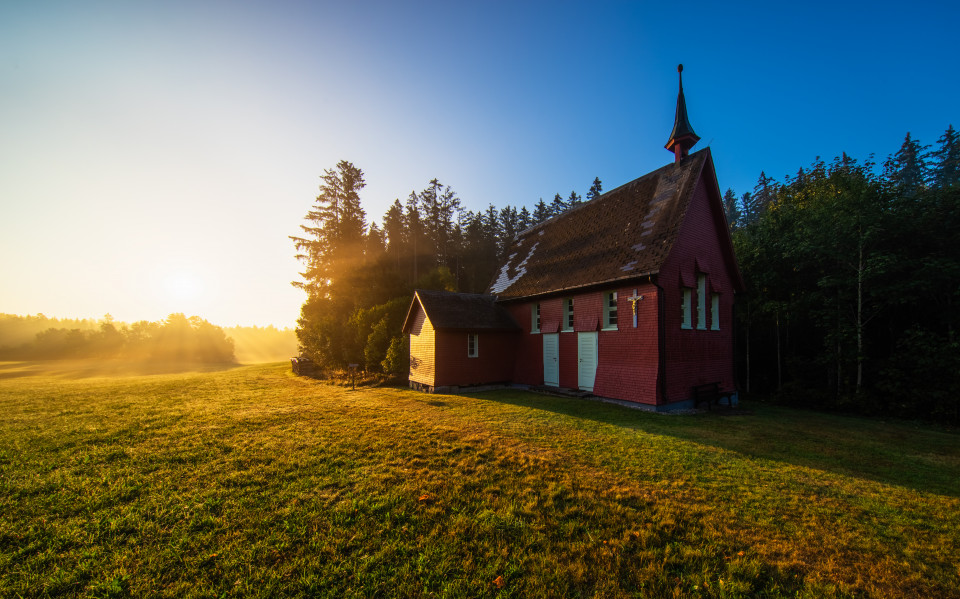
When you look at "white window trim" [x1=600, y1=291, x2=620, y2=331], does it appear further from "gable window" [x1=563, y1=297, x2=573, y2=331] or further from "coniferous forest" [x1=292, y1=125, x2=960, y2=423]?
"coniferous forest" [x1=292, y1=125, x2=960, y2=423]

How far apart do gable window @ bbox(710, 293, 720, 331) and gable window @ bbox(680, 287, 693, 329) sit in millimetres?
1875

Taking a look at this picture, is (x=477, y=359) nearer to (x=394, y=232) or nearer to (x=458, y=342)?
(x=458, y=342)

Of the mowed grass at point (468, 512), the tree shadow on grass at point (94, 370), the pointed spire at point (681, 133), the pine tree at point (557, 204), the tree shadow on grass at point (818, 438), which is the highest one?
the pine tree at point (557, 204)

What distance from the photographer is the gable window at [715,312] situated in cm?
1501

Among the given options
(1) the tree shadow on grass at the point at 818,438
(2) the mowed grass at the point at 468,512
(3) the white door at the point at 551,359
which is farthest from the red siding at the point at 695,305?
(3) the white door at the point at 551,359

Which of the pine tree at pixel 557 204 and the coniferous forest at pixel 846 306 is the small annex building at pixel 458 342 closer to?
the coniferous forest at pixel 846 306

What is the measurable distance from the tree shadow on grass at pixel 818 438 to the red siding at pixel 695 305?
1.58 m

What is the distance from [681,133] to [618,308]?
9.05 meters

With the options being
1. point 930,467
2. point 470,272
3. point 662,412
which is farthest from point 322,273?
point 930,467

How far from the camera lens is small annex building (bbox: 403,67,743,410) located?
13008 millimetres

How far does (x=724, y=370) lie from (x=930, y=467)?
7.93 m

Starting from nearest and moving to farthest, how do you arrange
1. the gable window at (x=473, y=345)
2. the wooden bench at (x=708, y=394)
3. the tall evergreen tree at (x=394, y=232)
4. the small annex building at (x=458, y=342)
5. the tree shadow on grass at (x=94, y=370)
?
the wooden bench at (x=708, y=394) → the small annex building at (x=458, y=342) → the gable window at (x=473, y=345) → the tree shadow on grass at (x=94, y=370) → the tall evergreen tree at (x=394, y=232)

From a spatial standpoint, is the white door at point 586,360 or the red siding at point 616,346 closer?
the red siding at point 616,346

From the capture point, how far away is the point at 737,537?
13.7ft
